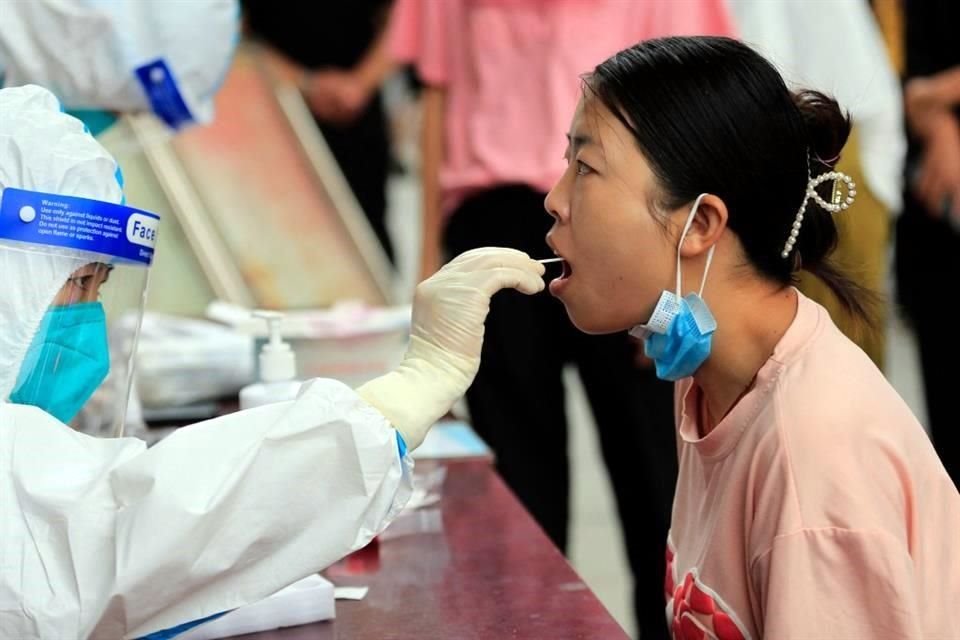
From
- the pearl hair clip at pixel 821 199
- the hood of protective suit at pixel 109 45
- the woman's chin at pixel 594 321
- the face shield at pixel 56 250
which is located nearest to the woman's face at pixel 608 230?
the woman's chin at pixel 594 321

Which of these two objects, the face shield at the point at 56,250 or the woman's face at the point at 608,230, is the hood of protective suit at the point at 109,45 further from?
the woman's face at the point at 608,230

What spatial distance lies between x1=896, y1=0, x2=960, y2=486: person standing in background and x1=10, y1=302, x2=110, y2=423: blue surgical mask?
7.05 ft

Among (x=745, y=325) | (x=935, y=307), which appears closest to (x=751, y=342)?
(x=745, y=325)

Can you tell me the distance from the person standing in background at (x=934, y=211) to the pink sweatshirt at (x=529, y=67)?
2.79 feet

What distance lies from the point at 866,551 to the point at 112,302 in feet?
2.87

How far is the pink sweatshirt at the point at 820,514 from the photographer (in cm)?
111

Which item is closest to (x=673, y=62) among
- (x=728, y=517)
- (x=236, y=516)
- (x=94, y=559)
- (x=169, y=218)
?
(x=728, y=517)

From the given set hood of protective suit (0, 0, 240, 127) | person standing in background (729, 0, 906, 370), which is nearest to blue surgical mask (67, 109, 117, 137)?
hood of protective suit (0, 0, 240, 127)

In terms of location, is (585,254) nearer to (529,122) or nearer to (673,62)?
(673,62)

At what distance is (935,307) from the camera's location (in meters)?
2.90

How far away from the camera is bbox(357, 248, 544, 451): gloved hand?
1179mm

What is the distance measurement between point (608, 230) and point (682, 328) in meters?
0.14

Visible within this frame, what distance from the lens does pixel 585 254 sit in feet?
4.56

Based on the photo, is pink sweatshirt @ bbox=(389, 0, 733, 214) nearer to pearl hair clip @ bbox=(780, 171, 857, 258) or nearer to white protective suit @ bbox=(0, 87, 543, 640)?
pearl hair clip @ bbox=(780, 171, 857, 258)
